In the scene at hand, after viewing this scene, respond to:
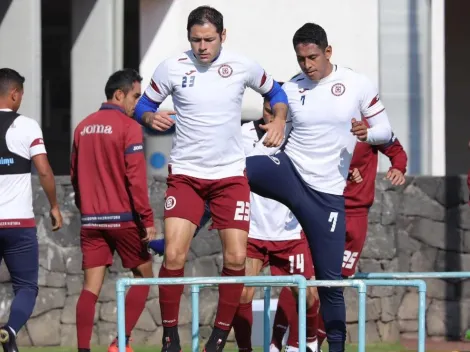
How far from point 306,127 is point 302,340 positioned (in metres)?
1.69

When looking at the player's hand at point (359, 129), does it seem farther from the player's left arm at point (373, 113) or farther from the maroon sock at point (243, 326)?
the maroon sock at point (243, 326)

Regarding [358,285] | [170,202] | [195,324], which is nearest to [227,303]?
[195,324]

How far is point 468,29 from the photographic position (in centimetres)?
1952

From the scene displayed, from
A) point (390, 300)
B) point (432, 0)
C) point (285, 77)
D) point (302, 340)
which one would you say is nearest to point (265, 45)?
point (285, 77)

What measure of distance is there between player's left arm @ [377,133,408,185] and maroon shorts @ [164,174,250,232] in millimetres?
1683

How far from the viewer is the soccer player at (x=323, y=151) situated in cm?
911

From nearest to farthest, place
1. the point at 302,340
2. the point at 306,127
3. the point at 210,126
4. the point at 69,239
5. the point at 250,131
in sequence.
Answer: the point at 302,340
the point at 210,126
the point at 306,127
the point at 250,131
the point at 69,239

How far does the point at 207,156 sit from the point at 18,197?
6.84 ft

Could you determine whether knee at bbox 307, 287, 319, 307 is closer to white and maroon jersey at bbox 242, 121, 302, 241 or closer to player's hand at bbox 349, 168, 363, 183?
white and maroon jersey at bbox 242, 121, 302, 241

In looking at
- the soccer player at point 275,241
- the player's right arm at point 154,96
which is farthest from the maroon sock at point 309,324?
the player's right arm at point 154,96

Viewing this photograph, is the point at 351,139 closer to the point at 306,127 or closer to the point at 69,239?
the point at 306,127

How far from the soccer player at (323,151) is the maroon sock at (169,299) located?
82cm

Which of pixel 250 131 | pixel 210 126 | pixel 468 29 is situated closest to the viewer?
pixel 210 126

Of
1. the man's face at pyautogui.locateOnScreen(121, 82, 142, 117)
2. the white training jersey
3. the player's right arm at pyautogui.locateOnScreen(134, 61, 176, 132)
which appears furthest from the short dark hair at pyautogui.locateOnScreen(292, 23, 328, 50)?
the man's face at pyautogui.locateOnScreen(121, 82, 142, 117)
